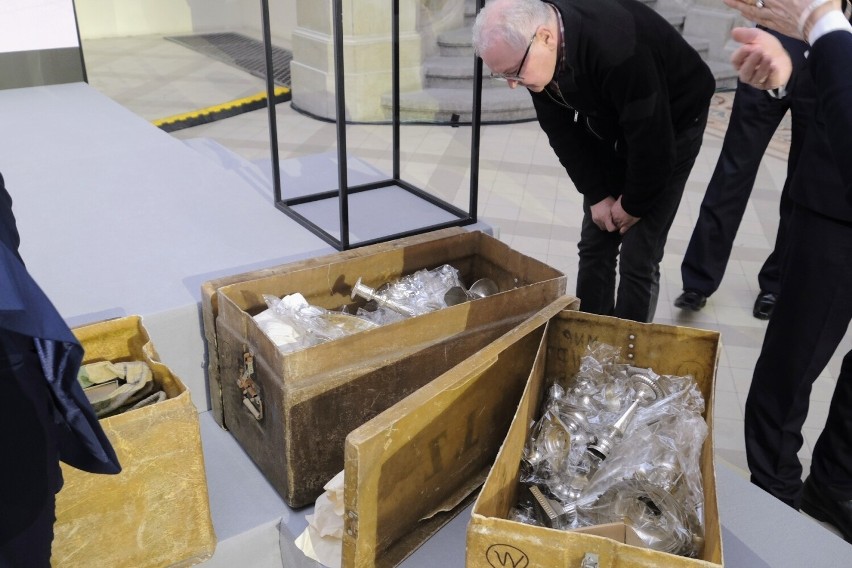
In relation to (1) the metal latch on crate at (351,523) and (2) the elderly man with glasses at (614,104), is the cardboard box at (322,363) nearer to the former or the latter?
(1) the metal latch on crate at (351,523)

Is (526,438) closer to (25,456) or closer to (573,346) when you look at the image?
(573,346)

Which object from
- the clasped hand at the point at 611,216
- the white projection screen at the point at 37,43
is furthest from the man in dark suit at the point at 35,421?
the white projection screen at the point at 37,43

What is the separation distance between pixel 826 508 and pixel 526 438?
1.03m

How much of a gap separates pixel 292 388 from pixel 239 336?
203 mm

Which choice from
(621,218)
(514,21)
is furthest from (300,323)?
(621,218)

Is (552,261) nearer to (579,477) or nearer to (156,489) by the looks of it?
(579,477)

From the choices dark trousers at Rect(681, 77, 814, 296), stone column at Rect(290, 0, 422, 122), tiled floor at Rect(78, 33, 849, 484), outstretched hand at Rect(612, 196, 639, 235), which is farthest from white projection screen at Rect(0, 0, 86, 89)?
dark trousers at Rect(681, 77, 814, 296)

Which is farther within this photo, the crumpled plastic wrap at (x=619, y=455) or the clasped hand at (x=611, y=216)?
the clasped hand at (x=611, y=216)

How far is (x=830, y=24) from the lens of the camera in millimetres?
1117

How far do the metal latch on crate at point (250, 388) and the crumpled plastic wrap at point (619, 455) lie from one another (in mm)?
517

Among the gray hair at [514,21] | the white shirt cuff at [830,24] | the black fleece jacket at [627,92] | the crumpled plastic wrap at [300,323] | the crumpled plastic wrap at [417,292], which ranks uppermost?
the white shirt cuff at [830,24]

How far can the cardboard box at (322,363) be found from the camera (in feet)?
4.33

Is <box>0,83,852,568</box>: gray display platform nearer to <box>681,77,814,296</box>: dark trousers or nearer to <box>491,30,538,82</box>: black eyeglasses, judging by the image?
<box>491,30,538,82</box>: black eyeglasses

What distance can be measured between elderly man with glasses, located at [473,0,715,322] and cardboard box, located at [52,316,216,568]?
3.34ft
